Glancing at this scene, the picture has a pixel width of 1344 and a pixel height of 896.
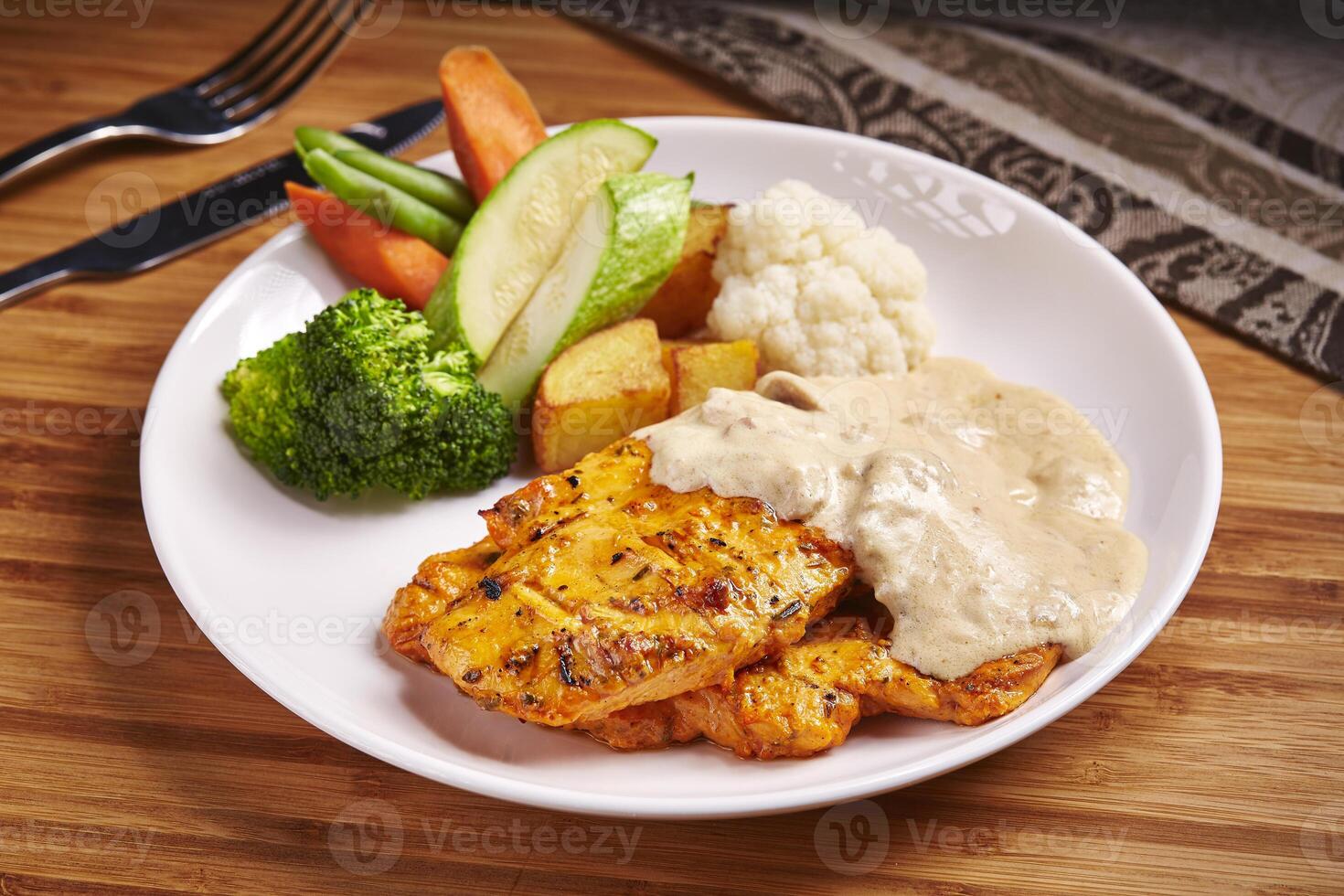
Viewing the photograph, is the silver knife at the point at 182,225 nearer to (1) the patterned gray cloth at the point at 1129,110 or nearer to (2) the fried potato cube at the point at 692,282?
(2) the fried potato cube at the point at 692,282

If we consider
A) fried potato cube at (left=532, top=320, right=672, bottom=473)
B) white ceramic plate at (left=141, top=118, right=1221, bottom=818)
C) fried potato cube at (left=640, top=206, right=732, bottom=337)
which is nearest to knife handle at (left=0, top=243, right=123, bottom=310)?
white ceramic plate at (left=141, top=118, right=1221, bottom=818)

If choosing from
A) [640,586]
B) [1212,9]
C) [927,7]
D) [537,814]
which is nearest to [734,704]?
[640,586]

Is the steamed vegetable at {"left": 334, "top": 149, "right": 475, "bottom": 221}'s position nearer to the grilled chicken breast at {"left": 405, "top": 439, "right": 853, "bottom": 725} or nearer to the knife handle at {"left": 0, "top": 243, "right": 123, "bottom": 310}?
the knife handle at {"left": 0, "top": 243, "right": 123, "bottom": 310}

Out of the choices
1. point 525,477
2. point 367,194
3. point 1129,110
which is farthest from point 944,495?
point 1129,110

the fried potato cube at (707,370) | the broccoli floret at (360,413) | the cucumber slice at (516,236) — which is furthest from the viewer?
the cucumber slice at (516,236)

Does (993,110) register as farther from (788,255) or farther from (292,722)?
(292,722)

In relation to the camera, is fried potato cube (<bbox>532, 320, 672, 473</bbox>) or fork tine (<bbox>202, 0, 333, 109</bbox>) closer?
fried potato cube (<bbox>532, 320, 672, 473</bbox>)

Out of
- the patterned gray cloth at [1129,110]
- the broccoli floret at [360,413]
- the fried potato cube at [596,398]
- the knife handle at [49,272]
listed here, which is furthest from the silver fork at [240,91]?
the fried potato cube at [596,398]

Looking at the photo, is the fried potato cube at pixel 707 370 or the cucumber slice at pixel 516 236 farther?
the cucumber slice at pixel 516 236
